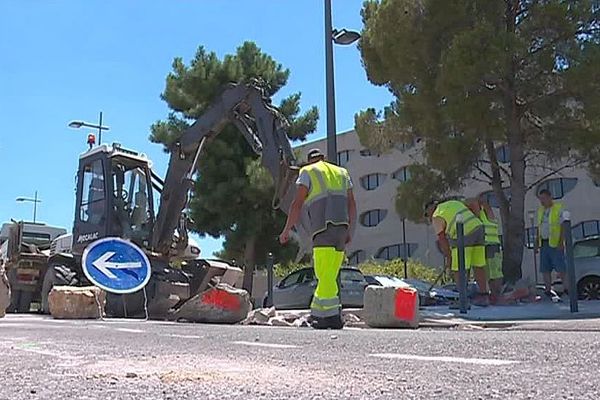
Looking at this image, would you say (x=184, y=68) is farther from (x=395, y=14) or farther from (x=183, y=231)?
(x=183, y=231)

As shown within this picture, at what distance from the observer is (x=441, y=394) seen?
11.9 feet

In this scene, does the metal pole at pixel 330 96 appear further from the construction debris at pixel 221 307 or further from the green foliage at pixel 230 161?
the green foliage at pixel 230 161

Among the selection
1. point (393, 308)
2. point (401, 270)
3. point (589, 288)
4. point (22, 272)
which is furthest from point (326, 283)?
point (401, 270)

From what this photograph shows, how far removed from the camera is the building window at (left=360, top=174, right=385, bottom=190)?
54000 mm

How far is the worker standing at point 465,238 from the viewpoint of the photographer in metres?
12.0

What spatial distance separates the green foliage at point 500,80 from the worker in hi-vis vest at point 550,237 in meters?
3.40

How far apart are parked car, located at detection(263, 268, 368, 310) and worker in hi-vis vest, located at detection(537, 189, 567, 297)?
197 inches

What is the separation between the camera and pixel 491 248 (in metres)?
12.6

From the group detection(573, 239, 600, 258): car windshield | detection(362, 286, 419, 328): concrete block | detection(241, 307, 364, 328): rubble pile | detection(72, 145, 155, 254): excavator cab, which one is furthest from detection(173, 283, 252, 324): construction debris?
detection(573, 239, 600, 258): car windshield

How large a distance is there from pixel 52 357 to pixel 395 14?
14878 millimetres

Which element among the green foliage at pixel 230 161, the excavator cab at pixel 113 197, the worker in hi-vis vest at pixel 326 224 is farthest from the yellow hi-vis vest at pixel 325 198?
the green foliage at pixel 230 161

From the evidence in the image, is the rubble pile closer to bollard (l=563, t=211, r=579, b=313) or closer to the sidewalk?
the sidewalk

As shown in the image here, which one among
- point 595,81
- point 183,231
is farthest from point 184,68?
point 595,81

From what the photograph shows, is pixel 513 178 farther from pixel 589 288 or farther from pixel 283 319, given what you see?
pixel 283 319
